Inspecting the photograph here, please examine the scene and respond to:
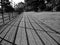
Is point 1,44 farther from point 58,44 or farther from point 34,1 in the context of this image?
point 34,1

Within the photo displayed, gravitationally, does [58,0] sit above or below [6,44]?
above

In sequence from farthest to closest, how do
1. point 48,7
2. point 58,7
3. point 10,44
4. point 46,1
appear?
point 46,1
point 48,7
point 58,7
point 10,44

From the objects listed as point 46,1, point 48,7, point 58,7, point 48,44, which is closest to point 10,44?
point 48,44

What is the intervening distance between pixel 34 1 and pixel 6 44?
41.7 m

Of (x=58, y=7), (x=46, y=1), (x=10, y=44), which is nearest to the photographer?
(x=10, y=44)

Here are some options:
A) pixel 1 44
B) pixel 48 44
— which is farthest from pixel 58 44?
pixel 1 44

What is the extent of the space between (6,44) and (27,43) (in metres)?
0.86

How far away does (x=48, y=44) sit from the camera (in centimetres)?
324

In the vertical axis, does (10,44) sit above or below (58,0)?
below

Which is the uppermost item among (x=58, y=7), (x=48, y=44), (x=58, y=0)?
(x=58, y=0)

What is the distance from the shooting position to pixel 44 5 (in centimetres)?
4278

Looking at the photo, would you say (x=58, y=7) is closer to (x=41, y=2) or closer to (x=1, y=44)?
(x=41, y=2)

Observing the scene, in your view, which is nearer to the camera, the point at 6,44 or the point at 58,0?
the point at 6,44

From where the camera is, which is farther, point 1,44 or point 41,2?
point 41,2
